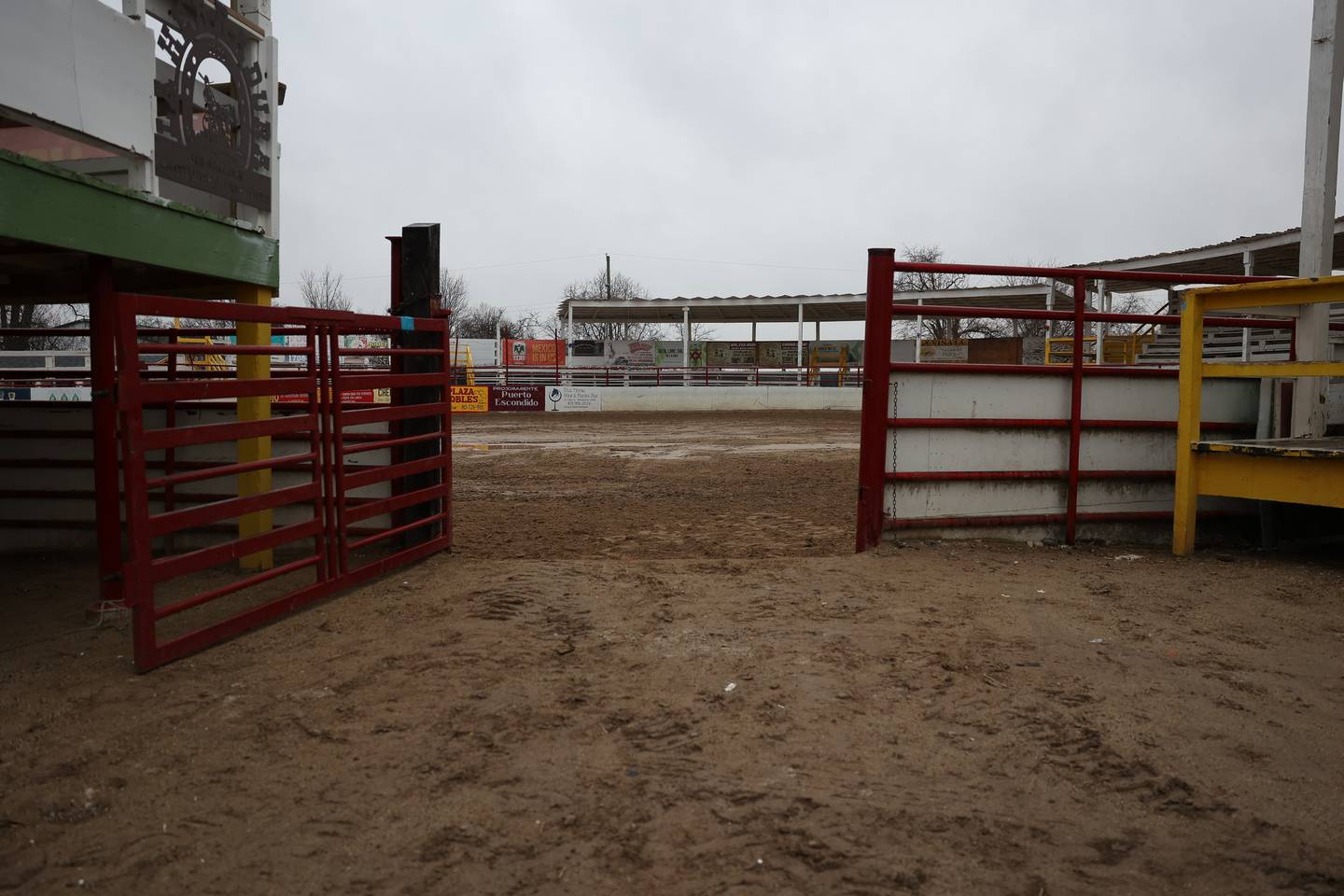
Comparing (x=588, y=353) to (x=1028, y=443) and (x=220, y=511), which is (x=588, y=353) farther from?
(x=220, y=511)

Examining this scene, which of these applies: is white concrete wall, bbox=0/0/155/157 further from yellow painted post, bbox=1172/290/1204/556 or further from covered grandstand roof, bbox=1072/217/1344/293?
covered grandstand roof, bbox=1072/217/1344/293

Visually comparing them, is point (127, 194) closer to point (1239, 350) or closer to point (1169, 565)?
point (1169, 565)

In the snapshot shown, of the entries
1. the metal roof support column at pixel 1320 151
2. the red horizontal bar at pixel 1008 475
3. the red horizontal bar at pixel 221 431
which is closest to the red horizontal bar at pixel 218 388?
the red horizontal bar at pixel 221 431

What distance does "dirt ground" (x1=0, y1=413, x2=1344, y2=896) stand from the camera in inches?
97.7

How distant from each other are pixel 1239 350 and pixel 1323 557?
17635 millimetres

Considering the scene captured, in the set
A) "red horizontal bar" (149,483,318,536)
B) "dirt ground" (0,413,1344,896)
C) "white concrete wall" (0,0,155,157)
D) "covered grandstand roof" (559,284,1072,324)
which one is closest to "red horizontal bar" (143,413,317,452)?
"red horizontal bar" (149,483,318,536)

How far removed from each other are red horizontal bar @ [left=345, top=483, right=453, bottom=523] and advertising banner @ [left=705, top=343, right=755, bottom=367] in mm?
34969

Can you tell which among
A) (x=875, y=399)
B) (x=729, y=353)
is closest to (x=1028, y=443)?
(x=875, y=399)

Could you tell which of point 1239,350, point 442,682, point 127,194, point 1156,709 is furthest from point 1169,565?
point 1239,350

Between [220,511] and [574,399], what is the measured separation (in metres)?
25.9

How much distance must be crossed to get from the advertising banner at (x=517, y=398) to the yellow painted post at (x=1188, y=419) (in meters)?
25.4

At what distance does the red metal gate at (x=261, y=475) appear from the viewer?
3.99 meters

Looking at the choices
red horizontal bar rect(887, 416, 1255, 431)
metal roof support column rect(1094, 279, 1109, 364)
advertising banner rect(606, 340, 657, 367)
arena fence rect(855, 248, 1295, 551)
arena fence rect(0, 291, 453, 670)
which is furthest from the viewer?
advertising banner rect(606, 340, 657, 367)

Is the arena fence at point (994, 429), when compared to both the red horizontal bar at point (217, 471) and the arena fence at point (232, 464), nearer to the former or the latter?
the arena fence at point (232, 464)
